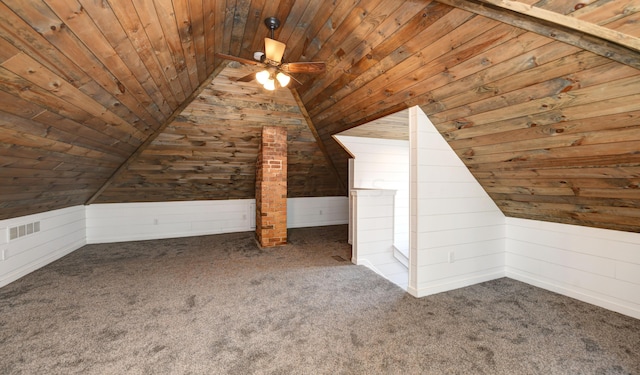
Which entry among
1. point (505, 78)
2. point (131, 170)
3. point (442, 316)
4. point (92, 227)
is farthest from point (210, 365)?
point (92, 227)

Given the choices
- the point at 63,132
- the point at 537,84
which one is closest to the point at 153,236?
Answer: the point at 63,132

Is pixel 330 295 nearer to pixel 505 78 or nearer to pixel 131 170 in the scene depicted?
pixel 505 78

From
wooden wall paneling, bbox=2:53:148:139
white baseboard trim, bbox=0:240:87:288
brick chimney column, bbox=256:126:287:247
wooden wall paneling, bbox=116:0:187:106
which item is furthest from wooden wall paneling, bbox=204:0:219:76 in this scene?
white baseboard trim, bbox=0:240:87:288

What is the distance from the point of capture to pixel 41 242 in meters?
3.81

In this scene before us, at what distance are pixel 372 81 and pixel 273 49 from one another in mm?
1100

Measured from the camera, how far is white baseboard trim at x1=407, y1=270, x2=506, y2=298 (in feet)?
9.52

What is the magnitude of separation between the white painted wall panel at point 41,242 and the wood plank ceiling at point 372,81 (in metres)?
0.31

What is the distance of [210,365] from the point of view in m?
1.84

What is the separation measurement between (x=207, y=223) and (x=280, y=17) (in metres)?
4.70

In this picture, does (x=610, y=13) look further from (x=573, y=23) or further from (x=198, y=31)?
(x=198, y=31)

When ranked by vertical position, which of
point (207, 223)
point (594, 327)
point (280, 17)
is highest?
point (280, 17)

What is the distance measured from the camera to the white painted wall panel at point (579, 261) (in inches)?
100.0

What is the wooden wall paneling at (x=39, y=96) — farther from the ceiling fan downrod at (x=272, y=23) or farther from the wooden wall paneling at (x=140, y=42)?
the ceiling fan downrod at (x=272, y=23)

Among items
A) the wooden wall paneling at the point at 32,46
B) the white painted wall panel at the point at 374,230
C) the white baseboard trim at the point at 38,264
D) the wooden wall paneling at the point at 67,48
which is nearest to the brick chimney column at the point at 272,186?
the white painted wall panel at the point at 374,230
